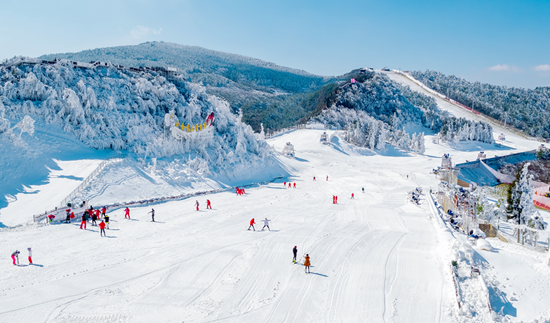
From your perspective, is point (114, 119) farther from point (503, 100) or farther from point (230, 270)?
point (503, 100)

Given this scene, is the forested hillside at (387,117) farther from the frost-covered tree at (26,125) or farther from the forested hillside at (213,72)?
the frost-covered tree at (26,125)

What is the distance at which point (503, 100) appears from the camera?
144m

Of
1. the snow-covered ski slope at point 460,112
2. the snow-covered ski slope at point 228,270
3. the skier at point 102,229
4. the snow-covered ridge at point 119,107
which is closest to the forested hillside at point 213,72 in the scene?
the snow-covered ski slope at point 460,112

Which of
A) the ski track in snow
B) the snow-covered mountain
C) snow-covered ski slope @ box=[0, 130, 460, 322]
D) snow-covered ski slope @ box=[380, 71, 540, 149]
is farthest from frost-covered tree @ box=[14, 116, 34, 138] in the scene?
snow-covered ski slope @ box=[380, 71, 540, 149]

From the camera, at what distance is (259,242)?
60.6 ft

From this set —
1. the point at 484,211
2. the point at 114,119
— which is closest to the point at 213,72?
the point at 114,119

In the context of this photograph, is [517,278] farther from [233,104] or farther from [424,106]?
[233,104]

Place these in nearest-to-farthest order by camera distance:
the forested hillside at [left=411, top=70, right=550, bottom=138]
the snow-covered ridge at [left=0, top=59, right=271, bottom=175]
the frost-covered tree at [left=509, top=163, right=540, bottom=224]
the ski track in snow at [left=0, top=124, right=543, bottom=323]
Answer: the ski track in snow at [left=0, top=124, right=543, bottom=323] < the frost-covered tree at [left=509, top=163, right=540, bottom=224] < the snow-covered ridge at [left=0, top=59, right=271, bottom=175] < the forested hillside at [left=411, top=70, right=550, bottom=138]

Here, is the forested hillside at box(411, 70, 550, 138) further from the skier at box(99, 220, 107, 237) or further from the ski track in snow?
the skier at box(99, 220, 107, 237)

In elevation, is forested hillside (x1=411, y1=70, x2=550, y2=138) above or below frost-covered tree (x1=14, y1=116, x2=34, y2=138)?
above

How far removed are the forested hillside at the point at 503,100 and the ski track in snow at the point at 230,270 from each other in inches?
4749

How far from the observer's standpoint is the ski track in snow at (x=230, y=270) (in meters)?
11.8

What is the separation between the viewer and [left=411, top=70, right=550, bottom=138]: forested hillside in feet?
395

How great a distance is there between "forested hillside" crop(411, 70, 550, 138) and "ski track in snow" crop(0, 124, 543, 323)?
12062 cm
